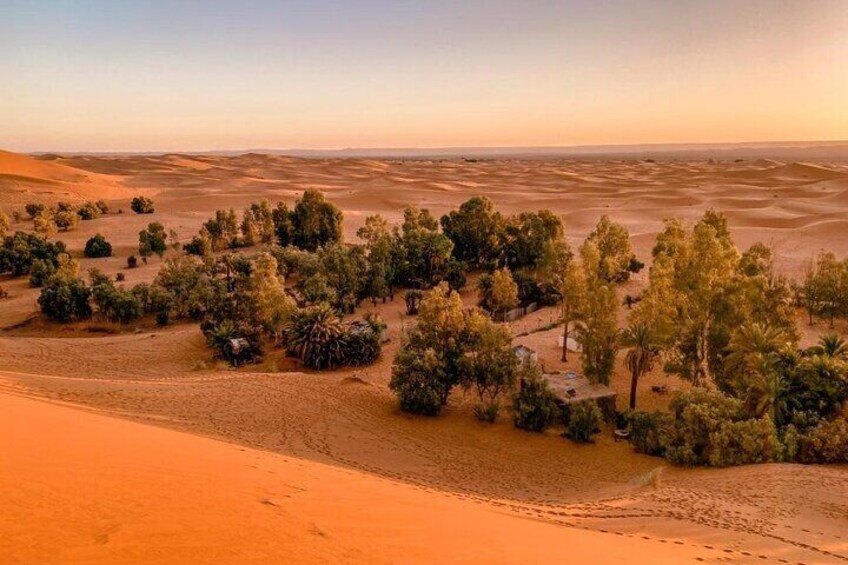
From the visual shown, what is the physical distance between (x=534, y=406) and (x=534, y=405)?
0.08 meters

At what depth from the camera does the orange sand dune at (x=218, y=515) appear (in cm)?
654

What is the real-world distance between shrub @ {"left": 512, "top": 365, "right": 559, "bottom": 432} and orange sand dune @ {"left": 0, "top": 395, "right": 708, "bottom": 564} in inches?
328

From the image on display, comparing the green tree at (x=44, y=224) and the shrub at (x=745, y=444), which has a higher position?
the green tree at (x=44, y=224)

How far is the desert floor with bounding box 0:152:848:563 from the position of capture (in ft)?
23.8

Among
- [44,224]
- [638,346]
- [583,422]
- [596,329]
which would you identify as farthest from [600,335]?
[44,224]

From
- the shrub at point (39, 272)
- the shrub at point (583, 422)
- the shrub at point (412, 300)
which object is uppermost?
the shrub at point (39, 272)

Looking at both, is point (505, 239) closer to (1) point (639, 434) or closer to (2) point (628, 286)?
(2) point (628, 286)

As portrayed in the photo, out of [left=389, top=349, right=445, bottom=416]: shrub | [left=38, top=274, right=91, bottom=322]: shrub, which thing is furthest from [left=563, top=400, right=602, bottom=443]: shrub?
[left=38, top=274, right=91, bottom=322]: shrub

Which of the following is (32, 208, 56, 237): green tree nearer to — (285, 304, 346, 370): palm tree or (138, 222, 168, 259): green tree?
(138, 222, 168, 259): green tree

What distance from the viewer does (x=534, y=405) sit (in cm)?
2031

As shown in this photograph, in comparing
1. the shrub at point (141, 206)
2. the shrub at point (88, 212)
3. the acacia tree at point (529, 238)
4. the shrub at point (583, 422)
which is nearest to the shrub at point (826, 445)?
the shrub at point (583, 422)

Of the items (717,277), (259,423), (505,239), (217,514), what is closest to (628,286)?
(505,239)

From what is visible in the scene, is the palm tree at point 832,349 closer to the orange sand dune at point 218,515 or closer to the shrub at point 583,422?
the shrub at point 583,422

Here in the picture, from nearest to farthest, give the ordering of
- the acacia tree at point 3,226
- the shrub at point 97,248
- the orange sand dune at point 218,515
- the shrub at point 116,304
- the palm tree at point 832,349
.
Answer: the orange sand dune at point 218,515, the palm tree at point 832,349, the shrub at point 116,304, the acacia tree at point 3,226, the shrub at point 97,248
